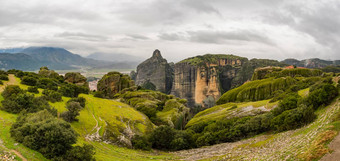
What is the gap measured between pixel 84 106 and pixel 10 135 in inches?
1017

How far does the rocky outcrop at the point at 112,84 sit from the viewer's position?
284ft

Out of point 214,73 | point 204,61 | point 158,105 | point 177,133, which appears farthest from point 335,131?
point 204,61

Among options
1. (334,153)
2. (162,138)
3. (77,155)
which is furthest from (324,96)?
(77,155)

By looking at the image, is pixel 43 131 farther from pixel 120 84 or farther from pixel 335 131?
pixel 120 84

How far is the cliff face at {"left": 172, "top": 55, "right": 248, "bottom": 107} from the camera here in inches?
6353

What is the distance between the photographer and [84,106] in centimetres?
4691

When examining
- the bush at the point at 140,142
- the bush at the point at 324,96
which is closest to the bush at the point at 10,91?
the bush at the point at 140,142

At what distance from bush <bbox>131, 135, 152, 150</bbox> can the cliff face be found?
11190 centimetres

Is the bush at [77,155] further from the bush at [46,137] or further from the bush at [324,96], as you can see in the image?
the bush at [324,96]

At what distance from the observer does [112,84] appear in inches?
3469

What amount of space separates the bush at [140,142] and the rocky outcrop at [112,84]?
47620 millimetres

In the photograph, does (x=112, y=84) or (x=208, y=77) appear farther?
(x=208, y=77)

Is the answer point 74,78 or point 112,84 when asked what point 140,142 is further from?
point 112,84

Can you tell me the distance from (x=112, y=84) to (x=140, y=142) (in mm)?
52923
